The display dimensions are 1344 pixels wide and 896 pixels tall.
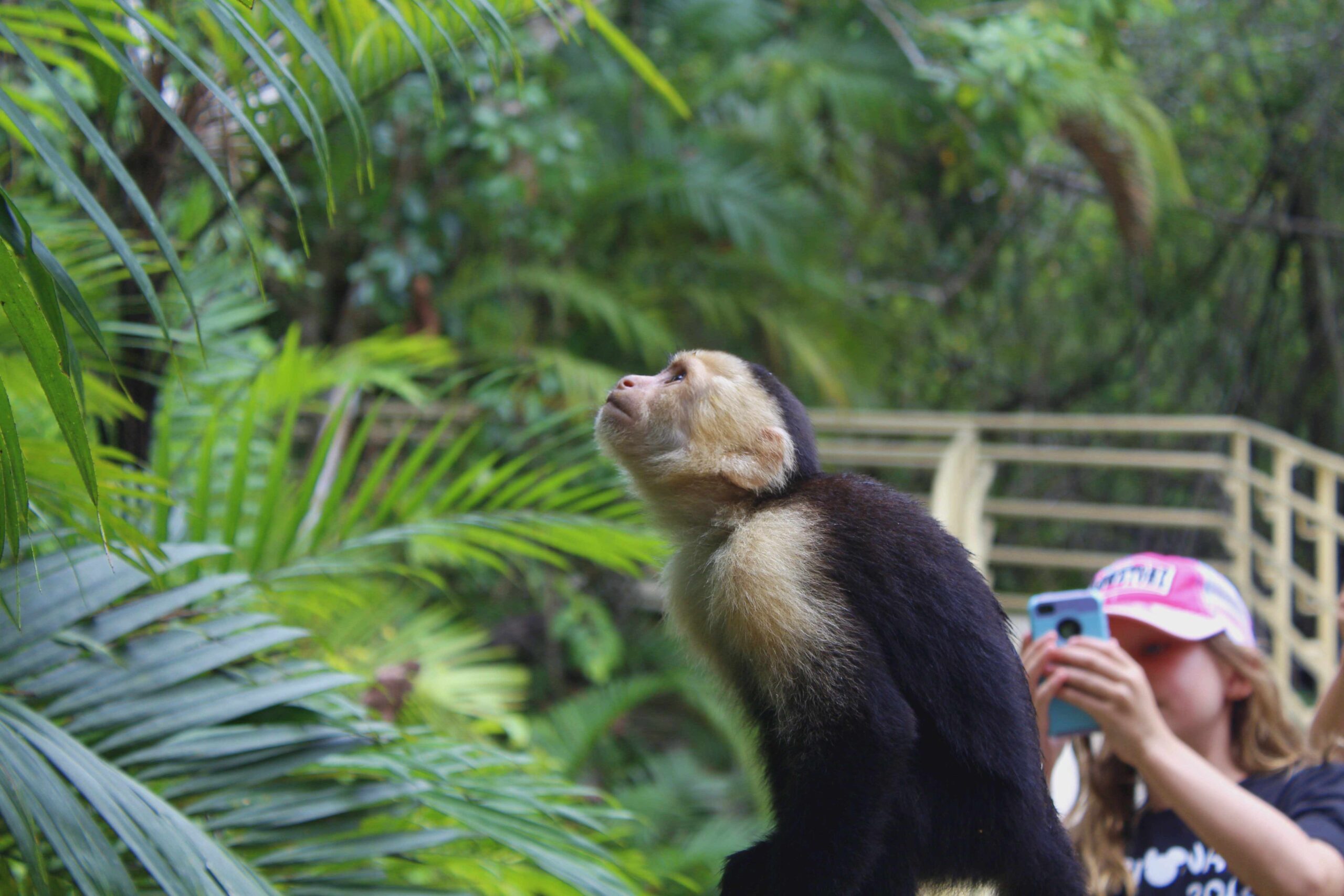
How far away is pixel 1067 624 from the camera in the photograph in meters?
1.39

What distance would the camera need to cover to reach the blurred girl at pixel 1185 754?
1.30 meters

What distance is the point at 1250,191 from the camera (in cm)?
739

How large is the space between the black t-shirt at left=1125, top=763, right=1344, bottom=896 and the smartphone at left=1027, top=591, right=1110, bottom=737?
237mm

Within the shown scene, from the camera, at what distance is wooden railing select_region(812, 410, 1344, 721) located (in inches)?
147

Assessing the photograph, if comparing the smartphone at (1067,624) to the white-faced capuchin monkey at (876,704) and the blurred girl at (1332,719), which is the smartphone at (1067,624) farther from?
the blurred girl at (1332,719)

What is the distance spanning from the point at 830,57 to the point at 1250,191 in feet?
11.1

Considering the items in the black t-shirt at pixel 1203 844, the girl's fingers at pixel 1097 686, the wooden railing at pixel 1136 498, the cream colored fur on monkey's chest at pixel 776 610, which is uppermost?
the cream colored fur on monkey's chest at pixel 776 610

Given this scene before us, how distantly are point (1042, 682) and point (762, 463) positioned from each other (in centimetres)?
46

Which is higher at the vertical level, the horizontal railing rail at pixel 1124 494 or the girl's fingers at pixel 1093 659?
the girl's fingers at pixel 1093 659

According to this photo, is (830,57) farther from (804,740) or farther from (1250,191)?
(804,740)

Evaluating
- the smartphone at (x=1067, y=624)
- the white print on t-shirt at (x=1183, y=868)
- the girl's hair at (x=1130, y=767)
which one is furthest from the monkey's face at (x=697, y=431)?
the white print on t-shirt at (x=1183, y=868)

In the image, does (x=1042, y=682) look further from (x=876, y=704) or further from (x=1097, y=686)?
(x=876, y=704)

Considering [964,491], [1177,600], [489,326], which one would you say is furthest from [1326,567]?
[489,326]

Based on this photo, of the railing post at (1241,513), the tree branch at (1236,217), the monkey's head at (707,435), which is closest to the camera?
the monkey's head at (707,435)
